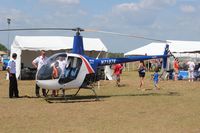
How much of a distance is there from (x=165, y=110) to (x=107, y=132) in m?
3.66

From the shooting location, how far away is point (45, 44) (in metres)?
26.6

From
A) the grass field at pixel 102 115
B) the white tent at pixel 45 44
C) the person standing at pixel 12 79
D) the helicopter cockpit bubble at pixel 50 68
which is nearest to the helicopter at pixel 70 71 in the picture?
the helicopter cockpit bubble at pixel 50 68

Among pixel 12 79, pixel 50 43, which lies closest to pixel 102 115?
pixel 12 79

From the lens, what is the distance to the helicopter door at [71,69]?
1344cm

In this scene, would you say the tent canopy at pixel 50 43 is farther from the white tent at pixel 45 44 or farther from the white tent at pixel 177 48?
the white tent at pixel 177 48

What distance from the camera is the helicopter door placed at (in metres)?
13.4

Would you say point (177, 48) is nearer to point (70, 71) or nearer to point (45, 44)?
point (45, 44)

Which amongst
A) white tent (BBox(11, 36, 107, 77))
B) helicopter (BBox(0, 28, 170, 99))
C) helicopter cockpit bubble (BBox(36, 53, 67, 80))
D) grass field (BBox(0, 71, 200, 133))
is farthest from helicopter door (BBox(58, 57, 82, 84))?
white tent (BBox(11, 36, 107, 77))

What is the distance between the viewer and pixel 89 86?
1477 cm

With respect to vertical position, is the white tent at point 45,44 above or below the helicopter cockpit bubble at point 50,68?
above

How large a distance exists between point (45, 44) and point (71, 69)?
43.6ft

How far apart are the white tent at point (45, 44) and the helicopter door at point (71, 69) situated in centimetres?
1211

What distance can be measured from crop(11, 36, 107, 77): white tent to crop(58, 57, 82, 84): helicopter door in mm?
12107

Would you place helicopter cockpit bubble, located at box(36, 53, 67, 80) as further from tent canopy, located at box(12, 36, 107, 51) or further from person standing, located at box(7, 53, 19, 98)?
tent canopy, located at box(12, 36, 107, 51)
